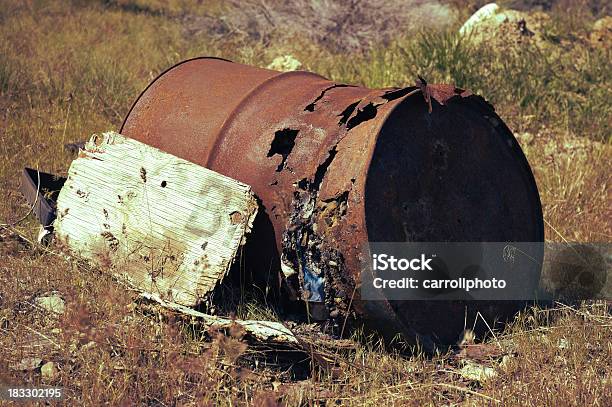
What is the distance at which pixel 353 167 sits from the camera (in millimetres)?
2896

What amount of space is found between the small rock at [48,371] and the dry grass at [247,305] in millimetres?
24

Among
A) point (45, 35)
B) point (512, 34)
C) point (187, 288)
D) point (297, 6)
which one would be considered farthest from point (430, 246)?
Answer: point (297, 6)

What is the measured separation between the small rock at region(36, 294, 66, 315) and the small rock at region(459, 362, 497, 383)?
163cm

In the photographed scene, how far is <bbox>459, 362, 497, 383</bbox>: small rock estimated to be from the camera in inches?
115

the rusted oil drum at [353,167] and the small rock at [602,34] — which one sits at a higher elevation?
the small rock at [602,34]

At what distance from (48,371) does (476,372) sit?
62.4 inches

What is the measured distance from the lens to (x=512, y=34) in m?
6.77

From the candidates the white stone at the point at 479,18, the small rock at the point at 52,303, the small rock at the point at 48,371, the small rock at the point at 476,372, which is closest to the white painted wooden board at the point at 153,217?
the small rock at the point at 52,303

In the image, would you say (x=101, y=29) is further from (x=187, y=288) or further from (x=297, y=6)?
(x=187, y=288)

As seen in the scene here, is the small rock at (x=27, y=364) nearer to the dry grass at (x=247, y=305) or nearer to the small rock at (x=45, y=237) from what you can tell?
the dry grass at (x=247, y=305)

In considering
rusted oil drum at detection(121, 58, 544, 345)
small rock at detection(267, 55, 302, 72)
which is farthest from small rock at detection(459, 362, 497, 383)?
small rock at detection(267, 55, 302, 72)

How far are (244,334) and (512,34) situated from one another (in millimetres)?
4864

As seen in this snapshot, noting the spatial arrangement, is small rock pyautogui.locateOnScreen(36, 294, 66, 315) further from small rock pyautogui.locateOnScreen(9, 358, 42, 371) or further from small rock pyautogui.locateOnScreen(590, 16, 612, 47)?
small rock pyautogui.locateOnScreen(590, 16, 612, 47)

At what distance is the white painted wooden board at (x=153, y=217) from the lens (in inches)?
120
